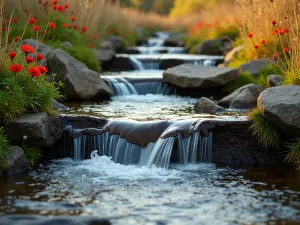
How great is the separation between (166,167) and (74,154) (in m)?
1.43

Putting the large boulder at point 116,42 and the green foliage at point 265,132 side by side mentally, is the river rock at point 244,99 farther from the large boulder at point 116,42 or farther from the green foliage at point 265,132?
the large boulder at point 116,42

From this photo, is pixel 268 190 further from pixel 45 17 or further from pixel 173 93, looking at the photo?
pixel 45 17

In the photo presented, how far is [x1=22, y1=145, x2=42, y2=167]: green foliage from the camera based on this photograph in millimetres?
7475

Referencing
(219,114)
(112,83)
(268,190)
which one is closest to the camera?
(268,190)

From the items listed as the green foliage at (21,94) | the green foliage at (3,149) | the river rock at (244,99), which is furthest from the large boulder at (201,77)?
the green foliage at (3,149)

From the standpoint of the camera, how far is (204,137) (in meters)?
7.93

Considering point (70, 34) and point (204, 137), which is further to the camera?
point (70, 34)

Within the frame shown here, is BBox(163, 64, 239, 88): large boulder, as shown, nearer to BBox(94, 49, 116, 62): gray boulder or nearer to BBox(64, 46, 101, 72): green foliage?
BBox(64, 46, 101, 72): green foliage

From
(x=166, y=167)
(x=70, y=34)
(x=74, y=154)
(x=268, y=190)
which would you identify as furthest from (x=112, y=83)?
(x=268, y=190)

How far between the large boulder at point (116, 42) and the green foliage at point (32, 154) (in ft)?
36.5

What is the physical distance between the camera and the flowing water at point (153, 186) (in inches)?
218

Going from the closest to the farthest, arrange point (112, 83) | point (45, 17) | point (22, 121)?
1. point (22, 121)
2. point (112, 83)
3. point (45, 17)

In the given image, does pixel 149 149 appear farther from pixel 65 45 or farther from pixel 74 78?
pixel 65 45

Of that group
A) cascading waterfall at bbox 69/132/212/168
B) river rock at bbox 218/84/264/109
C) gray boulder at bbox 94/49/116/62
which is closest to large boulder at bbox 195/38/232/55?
gray boulder at bbox 94/49/116/62
